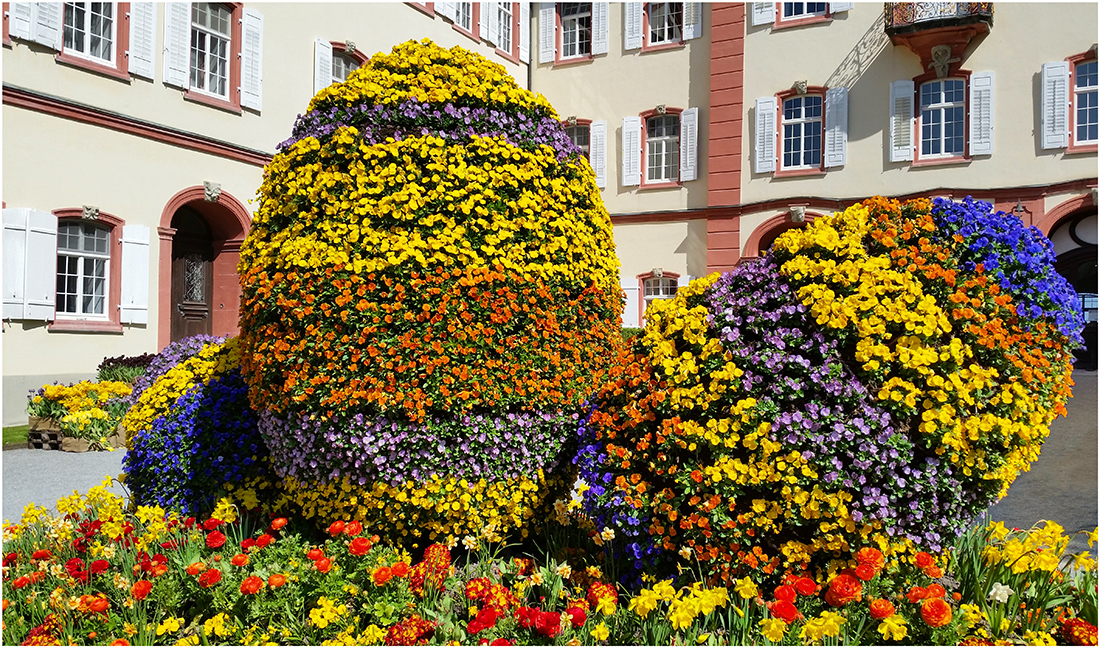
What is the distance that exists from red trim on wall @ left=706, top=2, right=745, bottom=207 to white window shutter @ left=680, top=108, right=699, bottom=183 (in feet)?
1.09

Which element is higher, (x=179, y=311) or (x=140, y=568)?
(x=179, y=311)

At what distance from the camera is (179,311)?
1349 cm

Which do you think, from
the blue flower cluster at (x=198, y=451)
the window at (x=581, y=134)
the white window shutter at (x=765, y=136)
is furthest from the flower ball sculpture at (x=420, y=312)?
the window at (x=581, y=134)

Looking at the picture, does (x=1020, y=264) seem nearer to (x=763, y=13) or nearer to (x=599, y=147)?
(x=763, y=13)

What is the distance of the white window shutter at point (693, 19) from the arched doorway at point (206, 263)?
10360 millimetres

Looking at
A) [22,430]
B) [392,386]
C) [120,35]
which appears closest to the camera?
[392,386]

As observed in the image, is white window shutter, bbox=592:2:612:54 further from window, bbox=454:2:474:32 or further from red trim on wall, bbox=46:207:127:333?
red trim on wall, bbox=46:207:127:333

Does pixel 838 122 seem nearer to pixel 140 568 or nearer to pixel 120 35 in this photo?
pixel 120 35

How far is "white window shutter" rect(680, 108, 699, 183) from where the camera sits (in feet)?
56.4

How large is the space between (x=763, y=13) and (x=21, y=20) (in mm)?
13386

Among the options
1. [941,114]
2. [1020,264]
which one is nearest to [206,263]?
[1020,264]

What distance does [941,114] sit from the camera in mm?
15281

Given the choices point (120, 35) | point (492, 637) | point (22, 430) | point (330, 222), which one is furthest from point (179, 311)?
point (492, 637)

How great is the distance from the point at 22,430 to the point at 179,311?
145 inches
